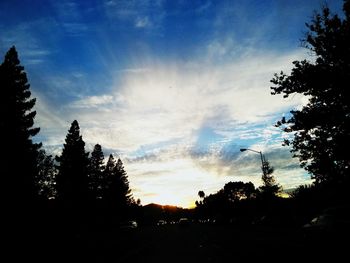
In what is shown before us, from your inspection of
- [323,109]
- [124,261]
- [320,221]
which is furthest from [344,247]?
[323,109]

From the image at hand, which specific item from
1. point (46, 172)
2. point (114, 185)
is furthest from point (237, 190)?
point (46, 172)

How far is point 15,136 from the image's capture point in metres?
35.1

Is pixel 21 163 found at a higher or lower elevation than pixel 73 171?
lower

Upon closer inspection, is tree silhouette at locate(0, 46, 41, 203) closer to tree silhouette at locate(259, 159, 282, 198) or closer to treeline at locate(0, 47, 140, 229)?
treeline at locate(0, 47, 140, 229)

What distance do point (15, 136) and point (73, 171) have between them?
24.3 meters

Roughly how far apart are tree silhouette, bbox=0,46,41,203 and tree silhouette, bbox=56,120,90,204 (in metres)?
20.4

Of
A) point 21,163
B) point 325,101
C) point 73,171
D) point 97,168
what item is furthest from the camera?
point 97,168

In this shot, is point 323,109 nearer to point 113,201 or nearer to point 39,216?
point 39,216

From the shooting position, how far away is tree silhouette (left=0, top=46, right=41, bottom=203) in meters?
33.0

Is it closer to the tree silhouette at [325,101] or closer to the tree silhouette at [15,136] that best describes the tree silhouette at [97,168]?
the tree silhouette at [15,136]

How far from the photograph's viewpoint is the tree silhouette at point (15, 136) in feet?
108

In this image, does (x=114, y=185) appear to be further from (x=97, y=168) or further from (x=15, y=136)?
(x=15, y=136)

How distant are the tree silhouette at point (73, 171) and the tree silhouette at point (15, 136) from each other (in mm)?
20446

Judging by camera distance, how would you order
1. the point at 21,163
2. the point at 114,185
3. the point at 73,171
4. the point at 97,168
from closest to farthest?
the point at 21,163 → the point at 73,171 → the point at 97,168 → the point at 114,185
